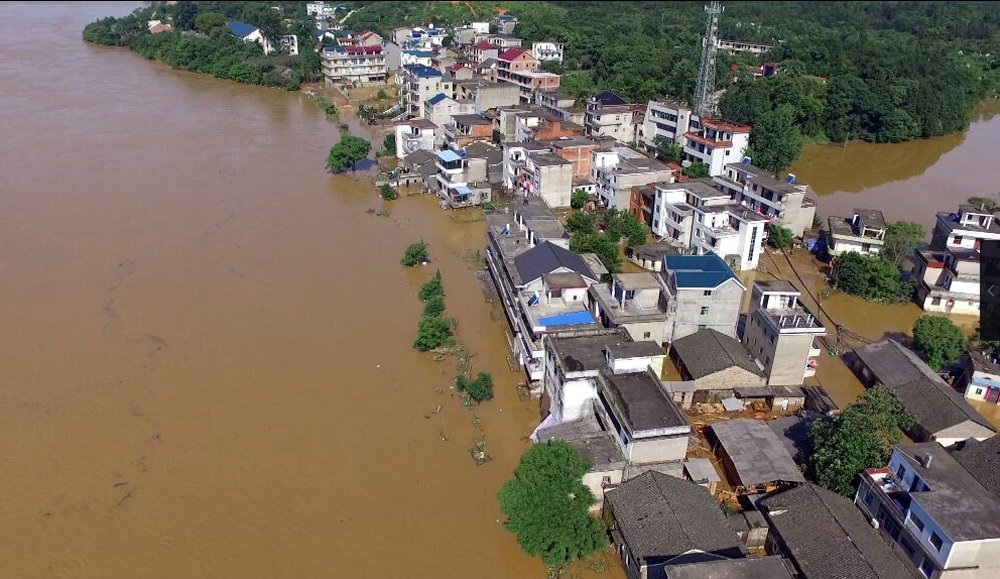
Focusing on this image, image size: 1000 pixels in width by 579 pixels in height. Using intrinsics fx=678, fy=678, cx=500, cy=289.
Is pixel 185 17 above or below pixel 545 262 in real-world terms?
above

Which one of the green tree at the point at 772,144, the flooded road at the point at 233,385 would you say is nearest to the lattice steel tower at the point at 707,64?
the green tree at the point at 772,144

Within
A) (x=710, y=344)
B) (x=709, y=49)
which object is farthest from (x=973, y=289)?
(x=709, y=49)

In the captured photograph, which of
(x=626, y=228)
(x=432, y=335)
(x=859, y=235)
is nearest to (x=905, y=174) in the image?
(x=859, y=235)

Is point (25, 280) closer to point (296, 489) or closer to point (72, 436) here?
point (72, 436)

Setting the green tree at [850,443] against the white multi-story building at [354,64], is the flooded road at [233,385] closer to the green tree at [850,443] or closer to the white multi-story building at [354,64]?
the green tree at [850,443]

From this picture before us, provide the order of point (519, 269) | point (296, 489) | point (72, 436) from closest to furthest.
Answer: point (296, 489)
point (72, 436)
point (519, 269)

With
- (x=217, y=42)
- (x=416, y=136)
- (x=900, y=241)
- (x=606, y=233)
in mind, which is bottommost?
(x=606, y=233)

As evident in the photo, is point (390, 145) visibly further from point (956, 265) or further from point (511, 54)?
point (956, 265)
